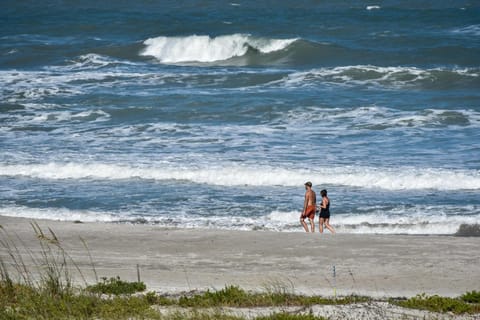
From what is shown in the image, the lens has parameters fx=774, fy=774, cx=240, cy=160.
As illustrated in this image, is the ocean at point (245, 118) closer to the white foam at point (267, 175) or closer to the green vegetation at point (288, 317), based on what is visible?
the white foam at point (267, 175)

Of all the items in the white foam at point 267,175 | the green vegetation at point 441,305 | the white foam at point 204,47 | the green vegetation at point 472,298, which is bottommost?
the green vegetation at point 472,298

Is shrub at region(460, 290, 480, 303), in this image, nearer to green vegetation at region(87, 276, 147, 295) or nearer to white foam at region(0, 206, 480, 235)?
green vegetation at region(87, 276, 147, 295)

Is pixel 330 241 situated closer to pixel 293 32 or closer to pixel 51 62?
pixel 51 62

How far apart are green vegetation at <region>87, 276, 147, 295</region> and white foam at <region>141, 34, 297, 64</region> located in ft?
96.6

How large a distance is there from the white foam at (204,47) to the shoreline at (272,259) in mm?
24912

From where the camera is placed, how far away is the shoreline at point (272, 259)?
1131 centimetres

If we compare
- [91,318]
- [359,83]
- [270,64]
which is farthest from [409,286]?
[270,64]

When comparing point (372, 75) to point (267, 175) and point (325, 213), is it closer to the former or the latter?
point (267, 175)

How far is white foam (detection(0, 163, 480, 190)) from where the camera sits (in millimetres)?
18375

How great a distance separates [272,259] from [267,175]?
640 cm

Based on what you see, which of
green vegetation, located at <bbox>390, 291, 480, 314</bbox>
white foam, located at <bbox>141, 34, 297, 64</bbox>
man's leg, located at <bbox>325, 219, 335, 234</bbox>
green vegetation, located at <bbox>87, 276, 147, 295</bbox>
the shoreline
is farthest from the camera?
white foam, located at <bbox>141, 34, 297, 64</bbox>

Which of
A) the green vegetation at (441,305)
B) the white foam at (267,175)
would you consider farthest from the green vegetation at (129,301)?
the white foam at (267,175)

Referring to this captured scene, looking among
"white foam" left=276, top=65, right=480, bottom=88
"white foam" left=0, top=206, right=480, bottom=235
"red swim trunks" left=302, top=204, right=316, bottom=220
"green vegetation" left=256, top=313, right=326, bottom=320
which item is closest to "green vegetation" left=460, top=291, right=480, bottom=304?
"green vegetation" left=256, top=313, right=326, bottom=320

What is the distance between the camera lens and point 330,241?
46.1 ft
